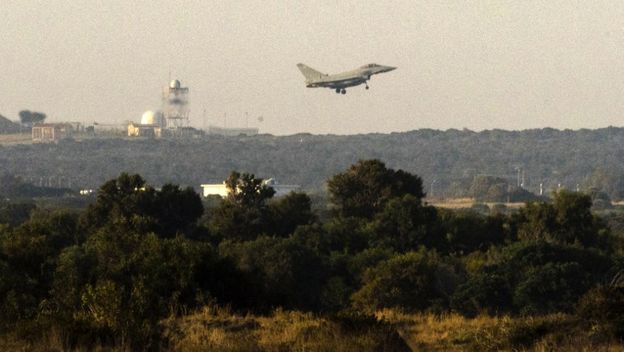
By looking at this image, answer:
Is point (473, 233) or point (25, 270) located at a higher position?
point (25, 270)

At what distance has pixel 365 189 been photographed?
8888cm

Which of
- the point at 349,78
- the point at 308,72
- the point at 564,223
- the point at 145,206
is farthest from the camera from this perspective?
the point at 308,72

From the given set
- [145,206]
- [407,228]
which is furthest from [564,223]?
[145,206]

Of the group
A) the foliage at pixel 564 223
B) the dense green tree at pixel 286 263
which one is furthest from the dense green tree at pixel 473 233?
the dense green tree at pixel 286 263

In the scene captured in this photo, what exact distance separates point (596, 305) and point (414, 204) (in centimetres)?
5041

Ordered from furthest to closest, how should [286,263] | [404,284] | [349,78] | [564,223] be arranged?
[349,78] < [564,223] < [286,263] < [404,284]

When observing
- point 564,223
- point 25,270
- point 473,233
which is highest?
point 25,270

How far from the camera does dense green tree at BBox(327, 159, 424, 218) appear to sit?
3440 inches

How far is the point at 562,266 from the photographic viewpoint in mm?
58531

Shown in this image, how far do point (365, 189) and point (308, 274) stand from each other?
26.5 meters

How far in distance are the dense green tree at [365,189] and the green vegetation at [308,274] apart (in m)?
0.10

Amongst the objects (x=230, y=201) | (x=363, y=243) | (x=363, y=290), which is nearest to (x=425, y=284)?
(x=363, y=290)

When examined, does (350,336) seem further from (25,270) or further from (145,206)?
(145,206)

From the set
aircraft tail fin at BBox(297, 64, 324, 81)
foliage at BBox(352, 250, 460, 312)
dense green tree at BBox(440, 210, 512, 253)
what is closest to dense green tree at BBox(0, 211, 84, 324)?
foliage at BBox(352, 250, 460, 312)
